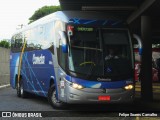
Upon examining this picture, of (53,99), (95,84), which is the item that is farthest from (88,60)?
(53,99)

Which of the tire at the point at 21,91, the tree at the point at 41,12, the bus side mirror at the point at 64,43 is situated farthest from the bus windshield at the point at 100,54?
the tree at the point at 41,12

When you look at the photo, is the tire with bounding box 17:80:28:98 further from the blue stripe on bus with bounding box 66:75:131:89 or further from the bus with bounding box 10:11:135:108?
the blue stripe on bus with bounding box 66:75:131:89

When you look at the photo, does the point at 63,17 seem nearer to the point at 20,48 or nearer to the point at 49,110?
the point at 49,110

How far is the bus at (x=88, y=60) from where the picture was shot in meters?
14.0

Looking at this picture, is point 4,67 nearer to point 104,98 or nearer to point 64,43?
point 64,43

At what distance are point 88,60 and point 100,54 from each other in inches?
17.8

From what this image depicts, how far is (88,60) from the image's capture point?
1409 cm

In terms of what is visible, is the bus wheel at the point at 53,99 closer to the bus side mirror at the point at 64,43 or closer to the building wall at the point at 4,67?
the bus side mirror at the point at 64,43

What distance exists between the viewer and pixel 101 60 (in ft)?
46.5

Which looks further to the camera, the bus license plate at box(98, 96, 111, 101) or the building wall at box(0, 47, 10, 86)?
the building wall at box(0, 47, 10, 86)

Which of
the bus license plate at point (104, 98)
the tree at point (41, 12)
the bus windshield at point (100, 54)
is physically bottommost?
the bus license plate at point (104, 98)

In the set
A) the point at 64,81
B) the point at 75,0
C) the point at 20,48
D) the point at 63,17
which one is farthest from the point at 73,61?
the point at 20,48

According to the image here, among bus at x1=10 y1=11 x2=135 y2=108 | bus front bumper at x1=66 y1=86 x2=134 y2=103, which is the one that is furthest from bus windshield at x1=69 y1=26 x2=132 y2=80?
bus front bumper at x1=66 y1=86 x2=134 y2=103

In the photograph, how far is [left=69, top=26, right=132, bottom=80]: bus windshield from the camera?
555 inches
